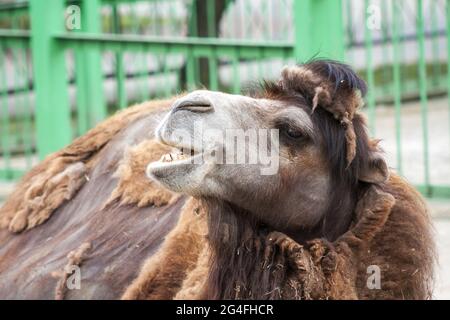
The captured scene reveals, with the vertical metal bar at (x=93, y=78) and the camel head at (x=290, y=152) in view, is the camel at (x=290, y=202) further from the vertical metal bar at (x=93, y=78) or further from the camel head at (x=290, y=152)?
the vertical metal bar at (x=93, y=78)

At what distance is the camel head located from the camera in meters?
3.71

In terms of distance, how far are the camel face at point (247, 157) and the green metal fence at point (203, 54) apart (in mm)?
440

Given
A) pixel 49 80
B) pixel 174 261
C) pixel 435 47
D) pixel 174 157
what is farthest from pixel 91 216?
pixel 435 47

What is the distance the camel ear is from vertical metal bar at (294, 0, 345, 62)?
2708 mm

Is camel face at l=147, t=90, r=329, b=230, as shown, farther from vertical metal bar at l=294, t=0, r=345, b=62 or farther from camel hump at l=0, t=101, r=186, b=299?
vertical metal bar at l=294, t=0, r=345, b=62

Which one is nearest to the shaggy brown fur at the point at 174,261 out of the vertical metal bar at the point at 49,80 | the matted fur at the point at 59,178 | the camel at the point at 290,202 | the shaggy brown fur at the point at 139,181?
the camel at the point at 290,202

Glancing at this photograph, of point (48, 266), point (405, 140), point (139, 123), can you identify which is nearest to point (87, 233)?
point (48, 266)

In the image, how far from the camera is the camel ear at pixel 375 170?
3936 mm

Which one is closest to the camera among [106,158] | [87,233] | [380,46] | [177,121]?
[177,121]

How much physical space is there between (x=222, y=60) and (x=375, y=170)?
33.8 ft

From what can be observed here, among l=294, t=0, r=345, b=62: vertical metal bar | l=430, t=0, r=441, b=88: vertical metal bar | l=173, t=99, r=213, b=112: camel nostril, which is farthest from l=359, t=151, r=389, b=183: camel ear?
l=430, t=0, r=441, b=88: vertical metal bar

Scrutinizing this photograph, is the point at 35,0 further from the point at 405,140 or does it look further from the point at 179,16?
the point at 179,16
